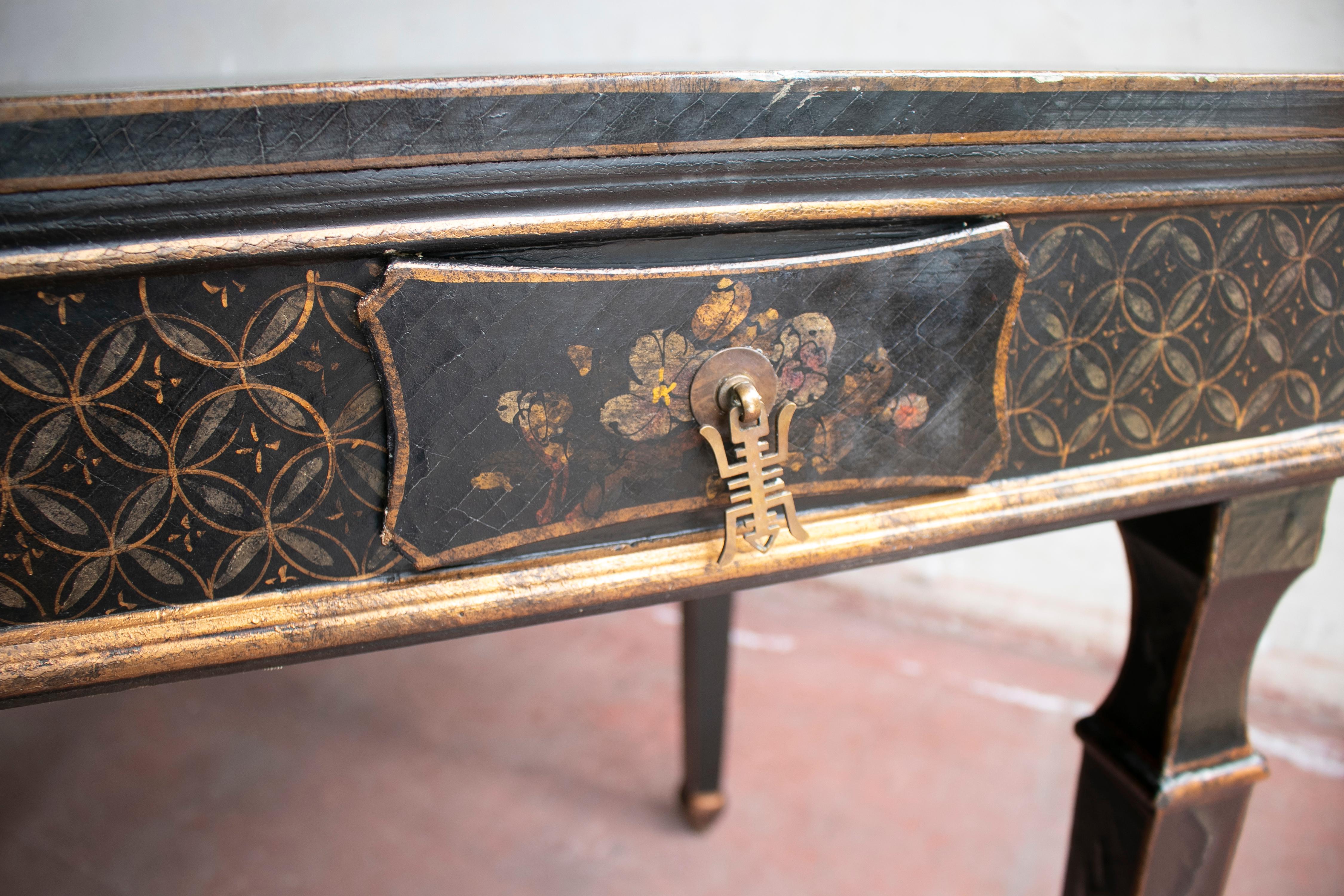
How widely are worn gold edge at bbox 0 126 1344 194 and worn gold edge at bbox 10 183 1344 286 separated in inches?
0.9

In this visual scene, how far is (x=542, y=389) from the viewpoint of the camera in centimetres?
40

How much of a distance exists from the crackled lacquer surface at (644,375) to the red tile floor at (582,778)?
729mm

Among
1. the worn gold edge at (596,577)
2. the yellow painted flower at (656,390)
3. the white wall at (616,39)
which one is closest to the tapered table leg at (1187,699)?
the worn gold edge at (596,577)

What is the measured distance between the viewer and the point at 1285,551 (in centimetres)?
59

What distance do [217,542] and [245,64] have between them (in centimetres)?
112

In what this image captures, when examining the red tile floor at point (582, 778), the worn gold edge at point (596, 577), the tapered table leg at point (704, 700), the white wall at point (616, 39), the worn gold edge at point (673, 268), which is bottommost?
the red tile floor at point (582, 778)

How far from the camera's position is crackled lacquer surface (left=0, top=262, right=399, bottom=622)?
1.16 feet

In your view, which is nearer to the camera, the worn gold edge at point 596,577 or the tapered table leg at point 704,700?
the worn gold edge at point 596,577

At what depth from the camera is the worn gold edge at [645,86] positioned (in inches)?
12.7

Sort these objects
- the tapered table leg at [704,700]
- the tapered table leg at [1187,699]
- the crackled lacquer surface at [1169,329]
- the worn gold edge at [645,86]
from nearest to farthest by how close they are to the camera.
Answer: the worn gold edge at [645,86], the crackled lacquer surface at [1169,329], the tapered table leg at [1187,699], the tapered table leg at [704,700]

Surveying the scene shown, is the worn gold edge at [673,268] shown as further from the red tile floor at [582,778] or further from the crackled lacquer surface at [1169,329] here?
the red tile floor at [582,778]

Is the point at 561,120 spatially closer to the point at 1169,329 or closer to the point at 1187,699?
the point at 1169,329

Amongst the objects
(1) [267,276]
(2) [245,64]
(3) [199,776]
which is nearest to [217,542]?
(1) [267,276]

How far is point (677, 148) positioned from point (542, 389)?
0.12 m
